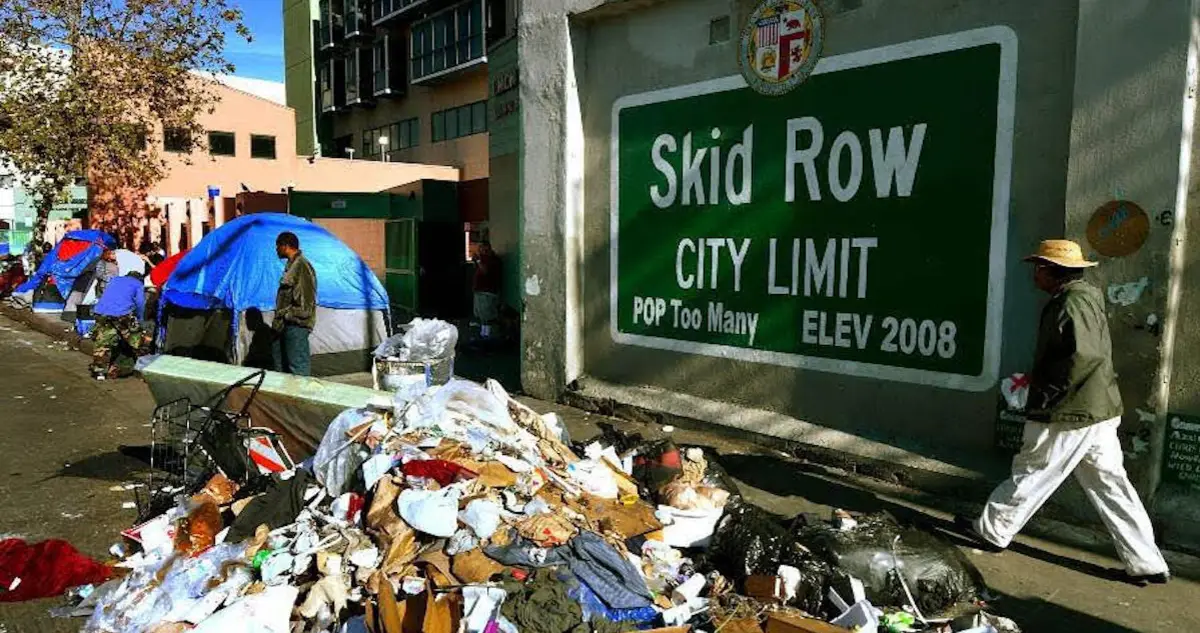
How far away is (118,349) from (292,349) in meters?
3.95

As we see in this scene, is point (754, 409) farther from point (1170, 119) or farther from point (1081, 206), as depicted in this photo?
point (1170, 119)

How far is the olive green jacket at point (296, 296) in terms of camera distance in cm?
767

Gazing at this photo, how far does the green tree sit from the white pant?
1858 centimetres

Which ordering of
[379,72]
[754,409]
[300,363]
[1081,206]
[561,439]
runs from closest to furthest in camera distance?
1. [1081,206]
2. [561,439]
3. [754,409]
4. [300,363]
5. [379,72]

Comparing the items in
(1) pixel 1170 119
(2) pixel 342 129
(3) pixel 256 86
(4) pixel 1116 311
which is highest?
(3) pixel 256 86

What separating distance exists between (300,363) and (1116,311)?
6860 millimetres

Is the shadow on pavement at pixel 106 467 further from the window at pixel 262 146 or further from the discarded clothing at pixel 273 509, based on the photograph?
the window at pixel 262 146

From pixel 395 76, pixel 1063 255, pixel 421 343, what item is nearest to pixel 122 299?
pixel 421 343

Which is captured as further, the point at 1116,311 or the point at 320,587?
the point at 1116,311

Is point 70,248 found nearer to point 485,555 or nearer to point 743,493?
point 743,493

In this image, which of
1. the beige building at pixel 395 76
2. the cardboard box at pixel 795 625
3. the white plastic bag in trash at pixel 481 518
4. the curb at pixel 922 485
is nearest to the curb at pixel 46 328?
the curb at pixel 922 485

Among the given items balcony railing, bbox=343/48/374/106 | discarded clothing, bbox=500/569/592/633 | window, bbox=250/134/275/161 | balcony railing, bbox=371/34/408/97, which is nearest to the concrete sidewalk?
discarded clothing, bbox=500/569/592/633

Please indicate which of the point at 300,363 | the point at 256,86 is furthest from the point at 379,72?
the point at 300,363

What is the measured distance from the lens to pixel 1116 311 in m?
4.41
